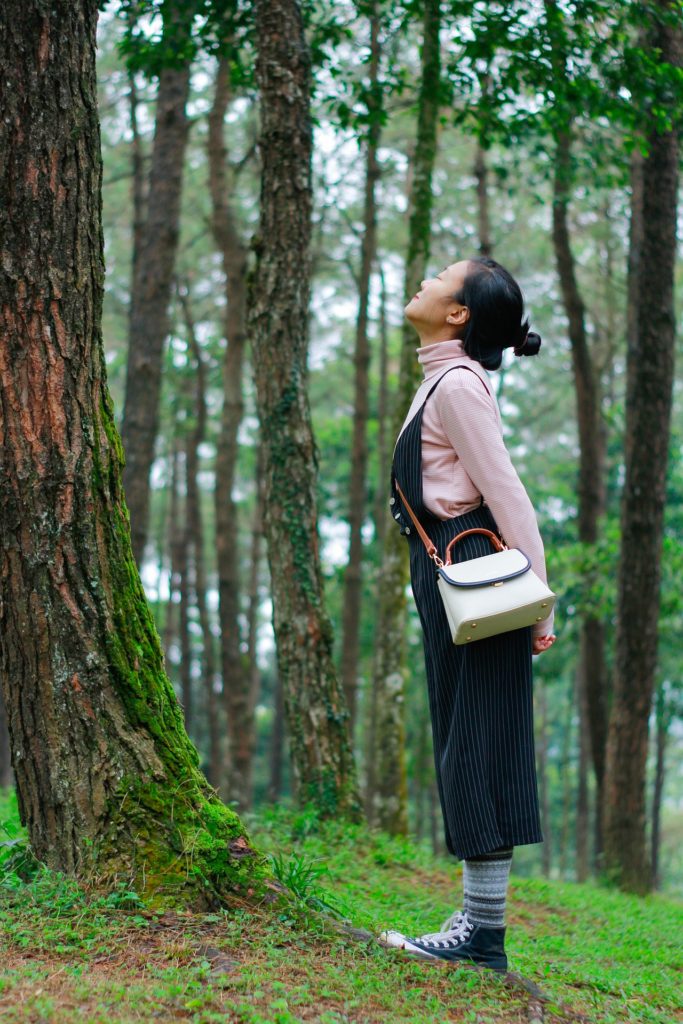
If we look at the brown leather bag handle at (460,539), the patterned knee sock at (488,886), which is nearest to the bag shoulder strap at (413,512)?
the brown leather bag handle at (460,539)

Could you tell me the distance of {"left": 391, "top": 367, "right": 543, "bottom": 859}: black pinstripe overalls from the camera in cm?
331

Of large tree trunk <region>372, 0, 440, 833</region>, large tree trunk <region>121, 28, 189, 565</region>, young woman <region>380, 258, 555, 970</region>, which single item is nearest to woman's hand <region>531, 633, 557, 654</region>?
young woman <region>380, 258, 555, 970</region>

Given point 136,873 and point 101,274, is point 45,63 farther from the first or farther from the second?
point 136,873

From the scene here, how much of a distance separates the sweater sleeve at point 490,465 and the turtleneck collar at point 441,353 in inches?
6.7

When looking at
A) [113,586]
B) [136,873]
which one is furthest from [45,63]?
[136,873]

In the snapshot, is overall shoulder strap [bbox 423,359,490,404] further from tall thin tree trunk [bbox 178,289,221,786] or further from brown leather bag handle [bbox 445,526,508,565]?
tall thin tree trunk [bbox 178,289,221,786]

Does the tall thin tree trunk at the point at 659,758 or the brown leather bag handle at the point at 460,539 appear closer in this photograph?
the brown leather bag handle at the point at 460,539

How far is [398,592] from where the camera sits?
9.01m

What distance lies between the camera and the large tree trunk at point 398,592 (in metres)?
8.70

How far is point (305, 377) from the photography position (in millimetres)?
6695

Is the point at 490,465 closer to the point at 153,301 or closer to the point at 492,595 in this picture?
the point at 492,595

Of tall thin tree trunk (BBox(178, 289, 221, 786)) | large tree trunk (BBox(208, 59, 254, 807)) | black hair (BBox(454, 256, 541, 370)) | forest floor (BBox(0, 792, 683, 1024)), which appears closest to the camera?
forest floor (BBox(0, 792, 683, 1024))

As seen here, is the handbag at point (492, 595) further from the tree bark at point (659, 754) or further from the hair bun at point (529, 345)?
the tree bark at point (659, 754)

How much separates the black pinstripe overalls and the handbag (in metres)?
0.16
